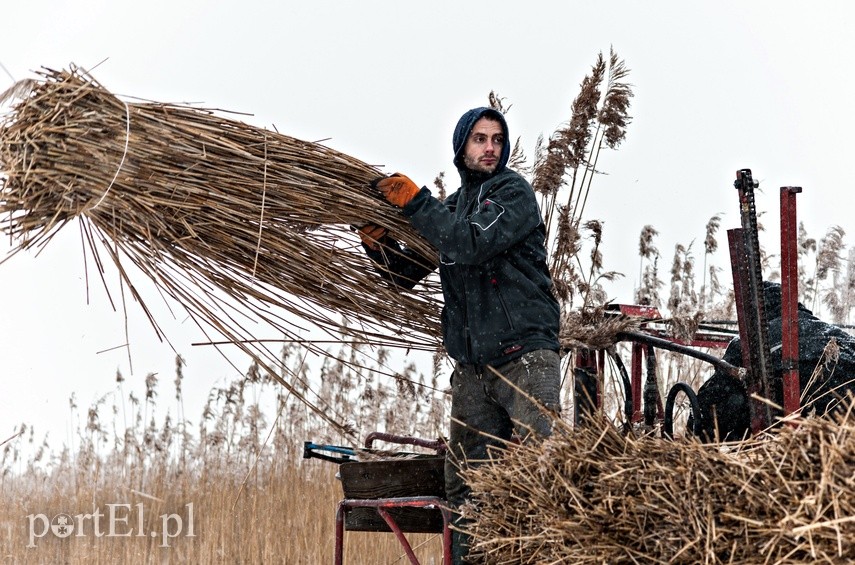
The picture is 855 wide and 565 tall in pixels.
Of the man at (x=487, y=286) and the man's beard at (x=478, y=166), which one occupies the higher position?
the man's beard at (x=478, y=166)

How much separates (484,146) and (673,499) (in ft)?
5.65

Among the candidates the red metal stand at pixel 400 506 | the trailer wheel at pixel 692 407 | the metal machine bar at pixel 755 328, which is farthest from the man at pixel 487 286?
the metal machine bar at pixel 755 328

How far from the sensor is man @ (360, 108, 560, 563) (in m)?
2.79

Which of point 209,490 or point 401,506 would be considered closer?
point 401,506

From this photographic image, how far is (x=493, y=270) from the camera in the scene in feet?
9.57

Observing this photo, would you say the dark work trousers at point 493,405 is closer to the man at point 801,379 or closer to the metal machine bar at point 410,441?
the metal machine bar at point 410,441

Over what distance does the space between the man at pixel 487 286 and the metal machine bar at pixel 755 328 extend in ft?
1.86

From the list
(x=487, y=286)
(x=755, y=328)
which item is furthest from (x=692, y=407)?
(x=487, y=286)

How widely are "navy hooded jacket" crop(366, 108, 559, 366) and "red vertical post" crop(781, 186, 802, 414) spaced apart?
0.66 m

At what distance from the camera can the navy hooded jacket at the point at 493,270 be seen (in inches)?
110

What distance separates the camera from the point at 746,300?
287 centimetres

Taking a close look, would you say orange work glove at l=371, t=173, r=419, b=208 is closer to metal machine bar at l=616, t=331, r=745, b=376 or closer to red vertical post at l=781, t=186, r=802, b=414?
metal machine bar at l=616, t=331, r=745, b=376

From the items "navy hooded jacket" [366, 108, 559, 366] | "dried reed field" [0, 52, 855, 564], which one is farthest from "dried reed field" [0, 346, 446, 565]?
"navy hooded jacket" [366, 108, 559, 366]

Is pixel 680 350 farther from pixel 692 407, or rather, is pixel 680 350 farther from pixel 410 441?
pixel 410 441
